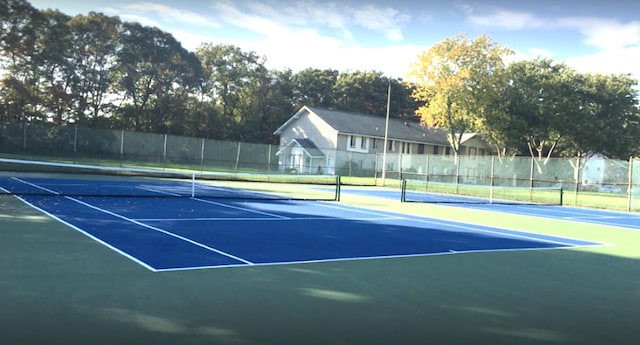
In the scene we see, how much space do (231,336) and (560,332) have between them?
280 cm

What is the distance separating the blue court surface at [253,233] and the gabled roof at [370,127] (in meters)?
34.4

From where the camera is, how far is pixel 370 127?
2039 inches

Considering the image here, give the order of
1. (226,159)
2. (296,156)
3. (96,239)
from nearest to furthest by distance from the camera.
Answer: (96,239)
(226,159)
(296,156)

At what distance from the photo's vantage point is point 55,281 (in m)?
5.36

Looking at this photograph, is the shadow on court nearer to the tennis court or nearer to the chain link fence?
the tennis court

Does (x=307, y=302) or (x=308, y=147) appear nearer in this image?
(x=307, y=302)

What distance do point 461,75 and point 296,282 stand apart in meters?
39.0

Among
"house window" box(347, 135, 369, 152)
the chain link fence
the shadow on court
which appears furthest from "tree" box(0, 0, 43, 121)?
the shadow on court

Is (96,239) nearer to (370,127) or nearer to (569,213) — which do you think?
(569,213)

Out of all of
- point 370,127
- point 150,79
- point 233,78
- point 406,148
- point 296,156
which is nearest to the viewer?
point 296,156

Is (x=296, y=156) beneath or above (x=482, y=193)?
above

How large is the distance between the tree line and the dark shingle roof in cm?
521

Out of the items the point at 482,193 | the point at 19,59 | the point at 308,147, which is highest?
the point at 19,59

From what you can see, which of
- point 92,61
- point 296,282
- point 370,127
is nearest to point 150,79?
point 92,61
